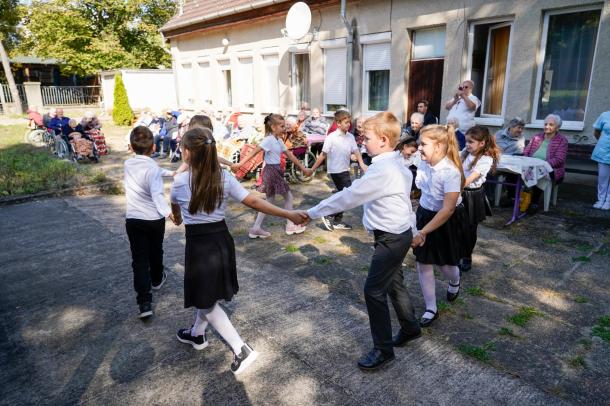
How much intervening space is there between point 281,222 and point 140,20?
111 ft

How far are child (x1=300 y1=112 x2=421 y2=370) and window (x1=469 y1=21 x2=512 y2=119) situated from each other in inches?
289

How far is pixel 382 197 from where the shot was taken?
9.14 feet

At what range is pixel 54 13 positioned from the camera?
1206 inches

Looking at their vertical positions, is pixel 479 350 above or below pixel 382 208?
below

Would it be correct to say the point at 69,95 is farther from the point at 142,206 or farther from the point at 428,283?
the point at 428,283

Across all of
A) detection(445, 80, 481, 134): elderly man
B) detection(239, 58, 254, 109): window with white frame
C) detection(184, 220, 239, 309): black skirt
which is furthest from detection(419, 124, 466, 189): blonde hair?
detection(239, 58, 254, 109): window with white frame

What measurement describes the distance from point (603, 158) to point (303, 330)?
20.2ft

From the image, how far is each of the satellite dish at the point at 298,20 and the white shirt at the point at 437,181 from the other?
9.81m

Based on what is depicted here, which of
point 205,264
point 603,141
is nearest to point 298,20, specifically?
point 603,141

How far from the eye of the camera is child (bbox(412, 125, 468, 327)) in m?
3.21

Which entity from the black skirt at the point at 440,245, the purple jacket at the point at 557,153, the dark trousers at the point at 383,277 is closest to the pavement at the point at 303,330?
the dark trousers at the point at 383,277

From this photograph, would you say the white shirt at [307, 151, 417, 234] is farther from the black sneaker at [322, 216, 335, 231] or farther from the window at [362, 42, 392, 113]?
the window at [362, 42, 392, 113]

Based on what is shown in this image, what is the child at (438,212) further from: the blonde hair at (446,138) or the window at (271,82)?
the window at (271,82)

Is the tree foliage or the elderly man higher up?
the tree foliage
